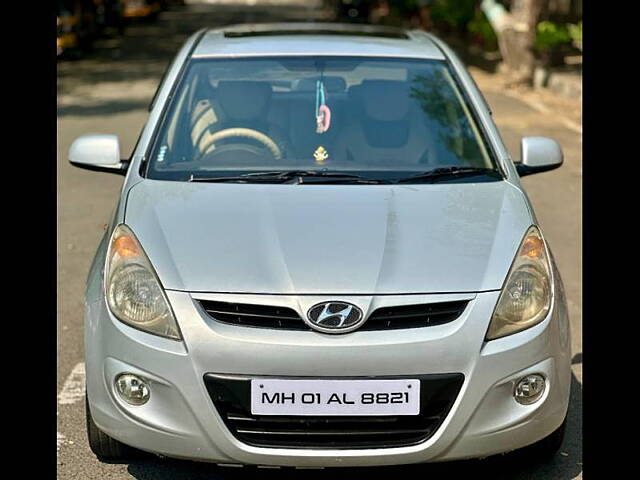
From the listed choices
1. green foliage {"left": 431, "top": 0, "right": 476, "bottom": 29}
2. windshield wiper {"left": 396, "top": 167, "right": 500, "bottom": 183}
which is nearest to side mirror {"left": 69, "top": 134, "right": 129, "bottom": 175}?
windshield wiper {"left": 396, "top": 167, "right": 500, "bottom": 183}

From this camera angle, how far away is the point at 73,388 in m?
4.85

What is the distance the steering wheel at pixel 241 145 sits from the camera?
459 centimetres

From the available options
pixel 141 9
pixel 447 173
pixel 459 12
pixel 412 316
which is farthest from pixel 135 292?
pixel 141 9

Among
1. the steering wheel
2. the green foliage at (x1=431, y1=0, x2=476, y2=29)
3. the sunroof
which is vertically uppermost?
the sunroof

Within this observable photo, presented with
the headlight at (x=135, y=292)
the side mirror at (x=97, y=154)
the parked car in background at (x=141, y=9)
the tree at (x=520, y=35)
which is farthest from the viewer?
the parked car in background at (x=141, y=9)

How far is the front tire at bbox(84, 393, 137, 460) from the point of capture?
377 centimetres

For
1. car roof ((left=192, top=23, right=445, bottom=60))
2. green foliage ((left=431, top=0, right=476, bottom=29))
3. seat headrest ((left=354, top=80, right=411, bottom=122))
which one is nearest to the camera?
seat headrest ((left=354, top=80, right=411, bottom=122))

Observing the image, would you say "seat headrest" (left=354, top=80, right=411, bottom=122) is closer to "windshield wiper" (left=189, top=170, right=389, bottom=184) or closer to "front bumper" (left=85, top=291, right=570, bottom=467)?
"windshield wiper" (left=189, top=170, right=389, bottom=184)

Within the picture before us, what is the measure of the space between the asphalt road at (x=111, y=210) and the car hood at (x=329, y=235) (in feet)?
1.99

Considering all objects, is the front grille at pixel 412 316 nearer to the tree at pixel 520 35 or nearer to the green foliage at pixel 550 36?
the green foliage at pixel 550 36

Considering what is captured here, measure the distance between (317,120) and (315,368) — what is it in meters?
1.67

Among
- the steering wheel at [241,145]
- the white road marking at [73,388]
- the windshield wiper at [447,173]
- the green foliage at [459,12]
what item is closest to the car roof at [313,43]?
the steering wheel at [241,145]

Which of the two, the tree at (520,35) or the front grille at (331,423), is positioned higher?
the front grille at (331,423)
